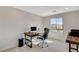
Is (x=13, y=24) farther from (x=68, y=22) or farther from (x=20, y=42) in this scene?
(x=68, y=22)

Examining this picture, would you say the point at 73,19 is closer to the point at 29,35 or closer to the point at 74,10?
the point at 74,10

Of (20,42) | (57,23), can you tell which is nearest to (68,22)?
(57,23)

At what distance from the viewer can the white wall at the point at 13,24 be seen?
3.84m

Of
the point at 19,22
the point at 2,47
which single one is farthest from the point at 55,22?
the point at 2,47

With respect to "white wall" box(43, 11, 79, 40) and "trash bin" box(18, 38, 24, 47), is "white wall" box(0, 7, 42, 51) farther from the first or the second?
"white wall" box(43, 11, 79, 40)

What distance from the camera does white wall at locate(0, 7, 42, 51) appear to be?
3844 millimetres

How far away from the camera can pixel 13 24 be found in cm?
429

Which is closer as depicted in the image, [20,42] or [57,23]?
[20,42]

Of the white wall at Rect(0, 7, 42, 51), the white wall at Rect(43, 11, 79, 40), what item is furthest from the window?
the white wall at Rect(0, 7, 42, 51)

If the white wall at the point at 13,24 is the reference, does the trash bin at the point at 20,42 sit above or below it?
below

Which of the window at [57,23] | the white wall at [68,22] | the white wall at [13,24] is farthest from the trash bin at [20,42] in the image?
the window at [57,23]

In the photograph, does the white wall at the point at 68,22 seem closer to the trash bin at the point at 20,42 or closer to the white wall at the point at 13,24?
the white wall at the point at 13,24

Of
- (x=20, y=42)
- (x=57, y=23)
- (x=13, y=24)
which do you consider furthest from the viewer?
(x=57, y=23)

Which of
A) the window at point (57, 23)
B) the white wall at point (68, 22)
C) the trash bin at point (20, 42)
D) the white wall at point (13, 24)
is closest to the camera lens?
the white wall at point (13, 24)
